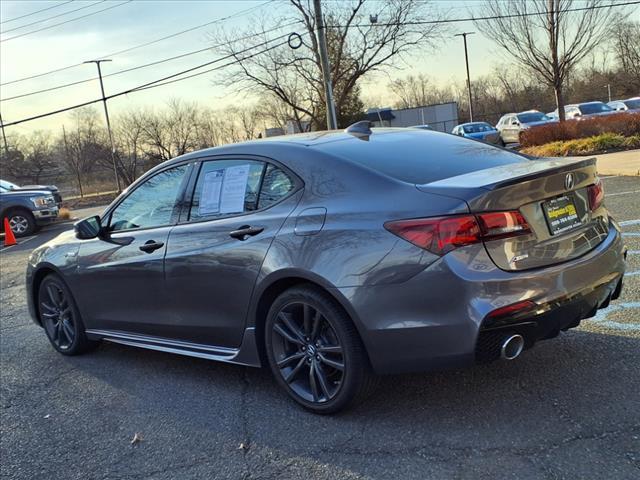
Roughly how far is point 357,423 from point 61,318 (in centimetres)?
313

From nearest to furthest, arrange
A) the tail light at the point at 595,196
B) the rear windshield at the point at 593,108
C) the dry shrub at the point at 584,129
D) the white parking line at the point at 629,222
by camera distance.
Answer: the tail light at the point at 595,196 < the white parking line at the point at 629,222 < the dry shrub at the point at 584,129 < the rear windshield at the point at 593,108

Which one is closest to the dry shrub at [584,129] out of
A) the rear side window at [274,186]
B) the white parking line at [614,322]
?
the white parking line at [614,322]

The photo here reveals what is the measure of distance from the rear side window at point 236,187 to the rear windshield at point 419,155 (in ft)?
1.19

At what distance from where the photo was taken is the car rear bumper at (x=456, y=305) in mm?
2857

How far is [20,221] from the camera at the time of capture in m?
17.4

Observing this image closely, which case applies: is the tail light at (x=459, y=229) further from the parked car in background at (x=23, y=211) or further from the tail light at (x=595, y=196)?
the parked car in background at (x=23, y=211)

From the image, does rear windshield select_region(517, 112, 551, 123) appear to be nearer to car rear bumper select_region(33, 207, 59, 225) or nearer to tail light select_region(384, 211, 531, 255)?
car rear bumper select_region(33, 207, 59, 225)

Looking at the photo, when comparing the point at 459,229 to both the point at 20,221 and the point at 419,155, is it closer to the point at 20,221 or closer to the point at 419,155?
the point at 419,155

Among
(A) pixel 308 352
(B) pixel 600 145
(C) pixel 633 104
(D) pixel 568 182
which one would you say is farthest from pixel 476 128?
(A) pixel 308 352

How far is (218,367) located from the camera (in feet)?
14.9

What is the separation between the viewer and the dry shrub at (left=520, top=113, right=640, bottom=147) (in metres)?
18.2

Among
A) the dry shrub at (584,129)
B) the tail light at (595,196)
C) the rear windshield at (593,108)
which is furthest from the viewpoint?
the rear windshield at (593,108)

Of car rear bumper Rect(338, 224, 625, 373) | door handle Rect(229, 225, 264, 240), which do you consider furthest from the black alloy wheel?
door handle Rect(229, 225, 264, 240)

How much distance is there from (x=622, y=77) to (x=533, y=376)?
189ft
